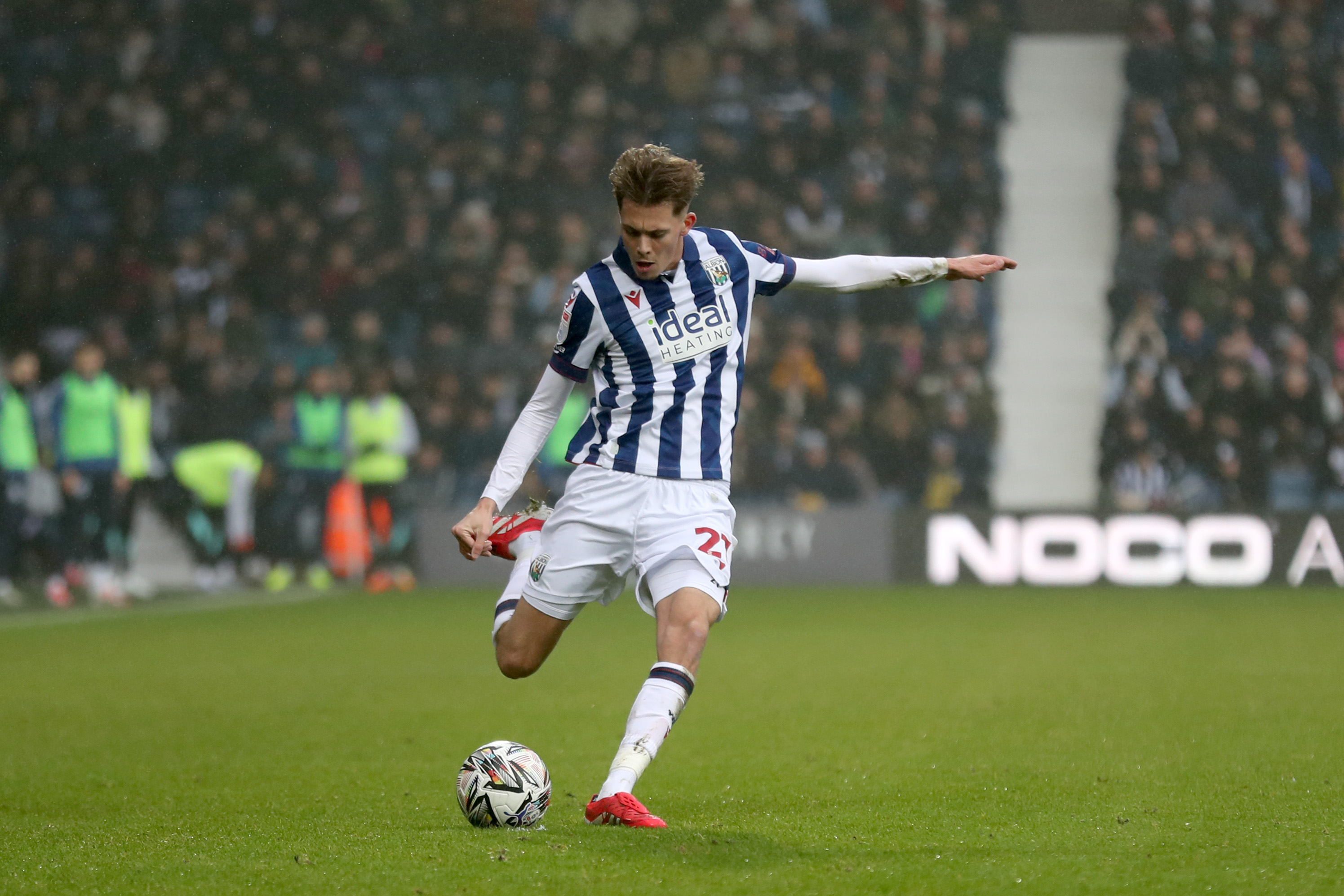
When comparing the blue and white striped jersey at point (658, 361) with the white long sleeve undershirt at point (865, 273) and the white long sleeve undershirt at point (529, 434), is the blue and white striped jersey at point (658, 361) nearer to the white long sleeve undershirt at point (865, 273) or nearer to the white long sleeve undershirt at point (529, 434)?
the white long sleeve undershirt at point (529, 434)

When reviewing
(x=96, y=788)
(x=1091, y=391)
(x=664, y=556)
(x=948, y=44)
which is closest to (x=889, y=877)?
(x=664, y=556)

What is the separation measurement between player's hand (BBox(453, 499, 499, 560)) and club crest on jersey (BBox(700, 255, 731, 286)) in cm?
88

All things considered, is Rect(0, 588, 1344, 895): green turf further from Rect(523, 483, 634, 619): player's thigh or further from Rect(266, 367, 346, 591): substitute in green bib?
Rect(266, 367, 346, 591): substitute in green bib

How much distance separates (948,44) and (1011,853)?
15.4 meters

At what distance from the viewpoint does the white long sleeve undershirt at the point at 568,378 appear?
188 inches

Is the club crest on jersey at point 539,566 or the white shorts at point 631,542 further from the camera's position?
the club crest on jersey at point 539,566

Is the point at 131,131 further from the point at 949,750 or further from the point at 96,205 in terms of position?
the point at 949,750

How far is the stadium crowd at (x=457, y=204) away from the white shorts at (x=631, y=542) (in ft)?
35.3

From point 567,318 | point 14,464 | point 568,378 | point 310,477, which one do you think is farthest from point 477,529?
point 310,477

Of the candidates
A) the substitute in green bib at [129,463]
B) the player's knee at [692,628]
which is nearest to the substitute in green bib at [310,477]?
the substitute in green bib at [129,463]

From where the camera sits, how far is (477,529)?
4.59m

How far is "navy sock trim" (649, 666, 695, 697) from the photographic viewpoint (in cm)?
449

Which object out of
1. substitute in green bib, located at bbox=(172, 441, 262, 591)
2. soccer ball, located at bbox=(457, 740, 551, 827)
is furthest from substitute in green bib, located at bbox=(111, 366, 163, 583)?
soccer ball, located at bbox=(457, 740, 551, 827)

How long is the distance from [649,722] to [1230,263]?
13700 mm
